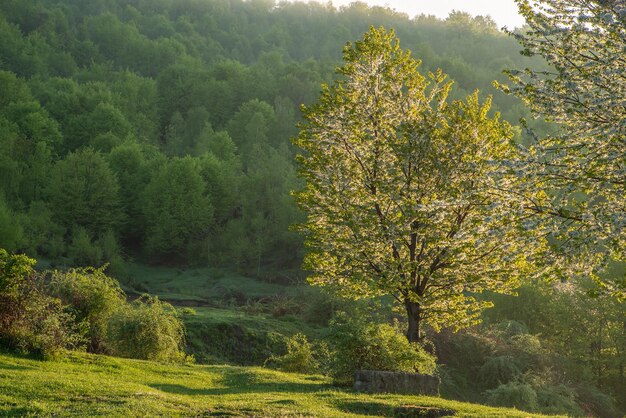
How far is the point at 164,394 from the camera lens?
15211 millimetres

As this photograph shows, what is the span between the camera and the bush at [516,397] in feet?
92.1

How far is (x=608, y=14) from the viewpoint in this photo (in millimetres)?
13125

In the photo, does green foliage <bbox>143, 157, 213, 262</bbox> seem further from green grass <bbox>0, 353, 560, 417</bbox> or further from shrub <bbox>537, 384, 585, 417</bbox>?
green grass <bbox>0, 353, 560, 417</bbox>

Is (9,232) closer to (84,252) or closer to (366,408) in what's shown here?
(84,252)

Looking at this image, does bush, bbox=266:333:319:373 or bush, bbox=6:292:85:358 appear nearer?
bush, bbox=6:292:85:358

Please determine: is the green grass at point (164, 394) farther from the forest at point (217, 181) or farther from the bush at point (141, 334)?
the forest at point (217, 181)

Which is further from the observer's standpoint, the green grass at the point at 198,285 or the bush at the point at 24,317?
the green grass at the point at 198,285

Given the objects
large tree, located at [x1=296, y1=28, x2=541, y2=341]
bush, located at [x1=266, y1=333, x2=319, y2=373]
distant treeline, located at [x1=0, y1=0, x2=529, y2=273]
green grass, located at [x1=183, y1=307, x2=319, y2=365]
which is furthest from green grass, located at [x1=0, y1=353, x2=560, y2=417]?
distant treeline, located at [x1=0, y1=0, x2=529, y2=273]

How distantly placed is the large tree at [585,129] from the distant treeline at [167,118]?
4728 cm

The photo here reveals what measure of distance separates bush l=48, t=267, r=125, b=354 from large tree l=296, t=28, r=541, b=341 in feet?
25.8

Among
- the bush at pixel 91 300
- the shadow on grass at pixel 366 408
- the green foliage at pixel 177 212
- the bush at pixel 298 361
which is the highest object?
the green foliage at pixel 177 212

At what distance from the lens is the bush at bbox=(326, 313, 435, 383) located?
21.0 meters

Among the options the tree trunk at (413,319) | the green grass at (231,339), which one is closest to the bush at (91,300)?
the green grass at (231,339)

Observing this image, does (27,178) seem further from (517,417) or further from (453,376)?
(517,417)
